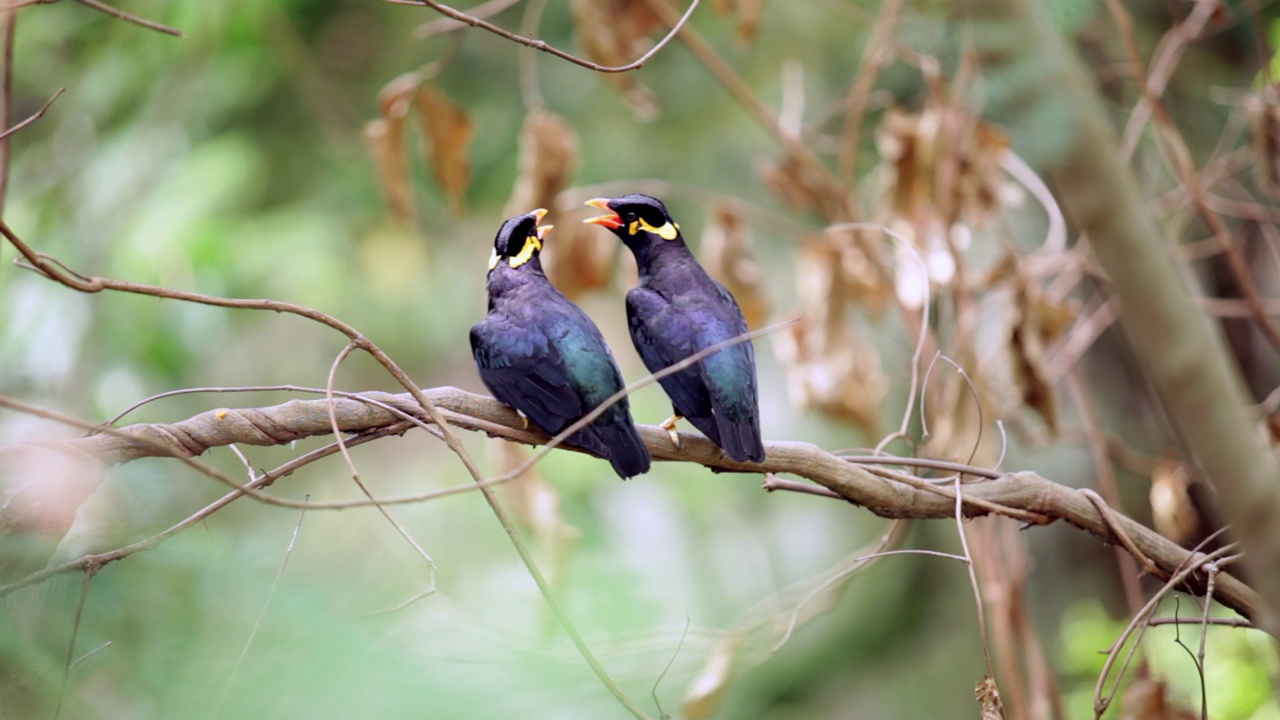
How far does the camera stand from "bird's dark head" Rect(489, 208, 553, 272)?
2547mm

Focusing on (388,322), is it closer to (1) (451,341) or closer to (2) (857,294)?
(1) (451,341)

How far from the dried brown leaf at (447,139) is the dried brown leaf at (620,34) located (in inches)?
18.5

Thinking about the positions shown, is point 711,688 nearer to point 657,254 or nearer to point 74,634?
point 657,254

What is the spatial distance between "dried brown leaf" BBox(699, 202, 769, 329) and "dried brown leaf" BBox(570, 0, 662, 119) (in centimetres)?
43

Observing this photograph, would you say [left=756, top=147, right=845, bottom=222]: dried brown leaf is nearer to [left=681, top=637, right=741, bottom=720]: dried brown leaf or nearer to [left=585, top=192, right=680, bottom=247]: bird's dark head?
[left=585, top=192, right=680, bottom=247]: bird's dark head

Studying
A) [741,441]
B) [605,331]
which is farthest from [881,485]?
[605,331]

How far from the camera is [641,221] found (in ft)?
9.01

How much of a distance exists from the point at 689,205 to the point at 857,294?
3.28 m

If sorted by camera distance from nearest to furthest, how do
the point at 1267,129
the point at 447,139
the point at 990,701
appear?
the point at 990,701 → the point at 1267,129 → the point at 447,139

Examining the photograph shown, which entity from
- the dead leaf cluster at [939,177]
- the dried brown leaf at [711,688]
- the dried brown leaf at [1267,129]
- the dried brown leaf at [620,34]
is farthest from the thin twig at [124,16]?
the dried brown leaf at [1267,129]

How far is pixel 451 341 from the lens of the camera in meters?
7.09

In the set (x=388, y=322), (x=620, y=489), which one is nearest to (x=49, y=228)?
(x=388, y=322)

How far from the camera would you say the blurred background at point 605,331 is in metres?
1.10

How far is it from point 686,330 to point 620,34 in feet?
4.64
